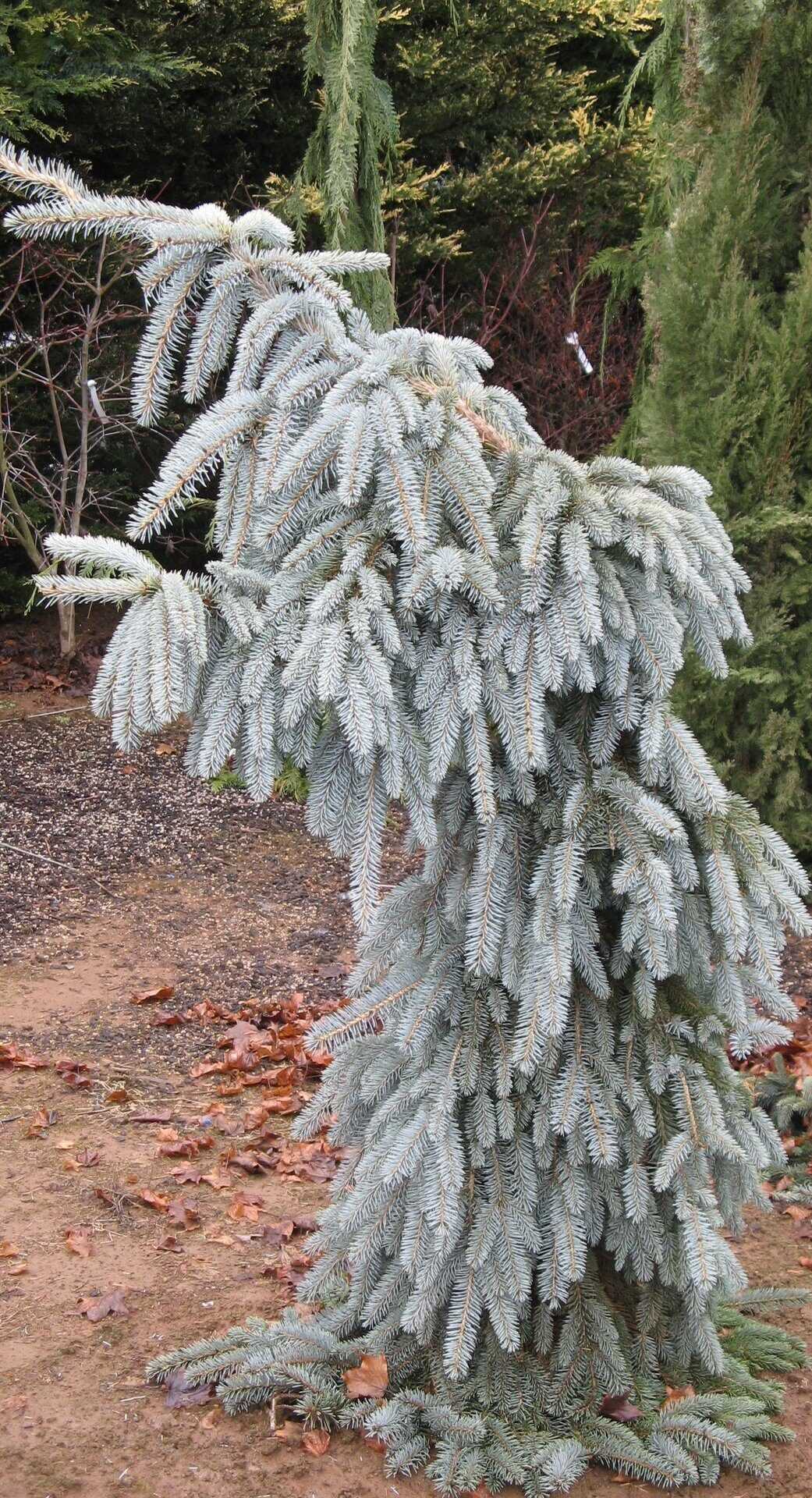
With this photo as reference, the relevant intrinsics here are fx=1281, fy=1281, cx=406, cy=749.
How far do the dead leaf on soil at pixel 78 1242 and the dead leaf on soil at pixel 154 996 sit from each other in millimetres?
1621

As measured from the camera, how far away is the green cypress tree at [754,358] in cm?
575

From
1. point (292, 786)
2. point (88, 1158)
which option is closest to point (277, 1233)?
point (88, 1158)

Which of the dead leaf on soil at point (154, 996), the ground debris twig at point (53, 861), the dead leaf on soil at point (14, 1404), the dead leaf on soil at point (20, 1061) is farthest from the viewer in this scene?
the ground debris twig at point (53, 861)

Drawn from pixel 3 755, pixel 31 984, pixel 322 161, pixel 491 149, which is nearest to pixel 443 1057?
pixel 31 984

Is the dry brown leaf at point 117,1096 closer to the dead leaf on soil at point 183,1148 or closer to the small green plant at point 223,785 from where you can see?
the dead leaf on soil at point 183,1148

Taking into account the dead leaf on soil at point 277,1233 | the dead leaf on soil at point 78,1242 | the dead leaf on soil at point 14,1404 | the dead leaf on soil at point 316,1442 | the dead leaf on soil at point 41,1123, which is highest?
the dead leaf on soil at point 41,1123

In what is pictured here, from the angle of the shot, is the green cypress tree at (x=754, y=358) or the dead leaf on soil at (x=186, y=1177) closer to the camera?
the dead leaf on soil at (x=186, y=1177)

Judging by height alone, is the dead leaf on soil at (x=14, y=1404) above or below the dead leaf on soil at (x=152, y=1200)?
below

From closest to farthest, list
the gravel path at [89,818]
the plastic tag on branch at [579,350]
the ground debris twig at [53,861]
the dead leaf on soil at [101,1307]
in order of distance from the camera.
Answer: the dead leaf on soil at [101,1307]
the gravel path at [89,818]
the ground debris twig at [53,861]
the plastic tag on branch at [579,350]

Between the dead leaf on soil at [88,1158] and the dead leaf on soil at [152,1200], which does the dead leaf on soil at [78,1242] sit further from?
the dead leaf on soil at [88,1158]

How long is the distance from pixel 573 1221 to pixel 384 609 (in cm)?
133

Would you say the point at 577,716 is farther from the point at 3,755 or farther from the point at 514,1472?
the point at 3,755

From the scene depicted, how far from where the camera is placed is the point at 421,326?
9.62 meters

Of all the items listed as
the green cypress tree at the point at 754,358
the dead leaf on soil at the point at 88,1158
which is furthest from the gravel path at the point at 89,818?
the green cypress tree at the point at 754,358
